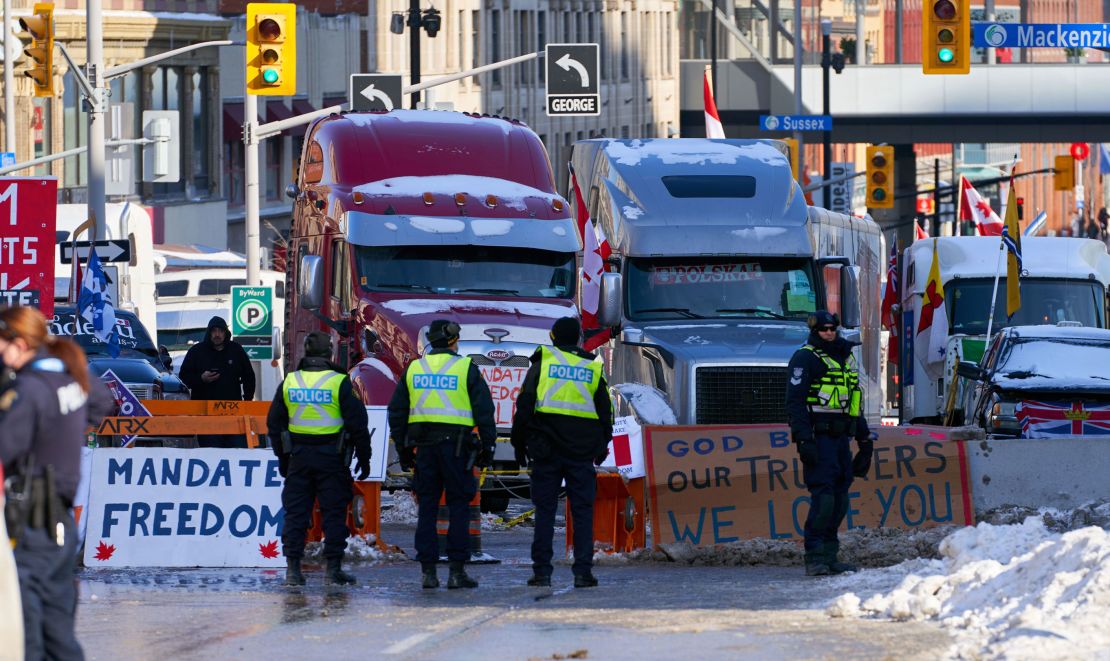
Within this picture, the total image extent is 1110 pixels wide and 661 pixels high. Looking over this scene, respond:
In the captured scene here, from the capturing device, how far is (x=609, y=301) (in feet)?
74.3

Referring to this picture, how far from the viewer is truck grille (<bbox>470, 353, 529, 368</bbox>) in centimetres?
2108

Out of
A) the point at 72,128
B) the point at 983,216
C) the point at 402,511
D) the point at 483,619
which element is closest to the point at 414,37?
the point at 983,216

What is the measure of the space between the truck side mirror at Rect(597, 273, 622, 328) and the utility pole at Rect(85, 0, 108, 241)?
8151mm

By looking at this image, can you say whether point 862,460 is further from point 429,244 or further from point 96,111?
point 96,111

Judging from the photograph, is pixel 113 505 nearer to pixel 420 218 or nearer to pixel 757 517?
pixel 757 517

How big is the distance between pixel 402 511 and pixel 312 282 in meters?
2.64

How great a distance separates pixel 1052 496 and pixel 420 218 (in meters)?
7.15

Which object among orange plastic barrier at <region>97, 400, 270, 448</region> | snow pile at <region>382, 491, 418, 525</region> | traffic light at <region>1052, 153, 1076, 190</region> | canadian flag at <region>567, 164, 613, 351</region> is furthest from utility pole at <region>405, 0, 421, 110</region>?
traffic light at <region>1052, 153, 1076, 190</region>

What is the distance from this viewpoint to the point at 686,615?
13.4 meters

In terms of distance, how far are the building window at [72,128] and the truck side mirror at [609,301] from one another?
113ft

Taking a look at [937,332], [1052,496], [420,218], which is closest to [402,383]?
[1052,496]

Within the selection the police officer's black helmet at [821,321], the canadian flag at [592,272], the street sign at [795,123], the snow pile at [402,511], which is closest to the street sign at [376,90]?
the street sign at [795,123]

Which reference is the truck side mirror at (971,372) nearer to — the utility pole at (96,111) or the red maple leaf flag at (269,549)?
the red maple leaf flag at (269,549)

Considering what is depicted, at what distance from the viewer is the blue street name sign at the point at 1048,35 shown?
1298 inches
